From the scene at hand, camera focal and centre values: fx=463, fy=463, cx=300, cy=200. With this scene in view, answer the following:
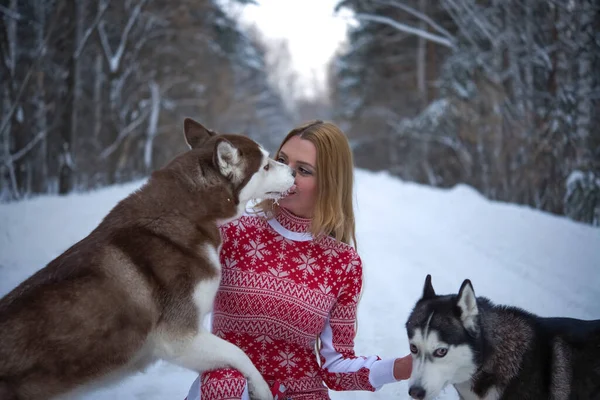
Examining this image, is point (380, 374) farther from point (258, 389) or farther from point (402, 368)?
point (258, 389)

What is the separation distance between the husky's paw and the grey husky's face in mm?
785

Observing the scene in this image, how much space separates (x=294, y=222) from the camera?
285 cm

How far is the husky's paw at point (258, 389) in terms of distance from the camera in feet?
7.89

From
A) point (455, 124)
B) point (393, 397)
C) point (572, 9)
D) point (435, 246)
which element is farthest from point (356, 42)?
point (393, 397)

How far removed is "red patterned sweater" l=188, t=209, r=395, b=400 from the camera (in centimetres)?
262

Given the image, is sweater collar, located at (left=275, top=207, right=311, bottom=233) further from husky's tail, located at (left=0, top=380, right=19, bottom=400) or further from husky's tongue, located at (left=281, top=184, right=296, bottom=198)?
husky's tail, located at (left=0, top=380, right=19, bottom=400)

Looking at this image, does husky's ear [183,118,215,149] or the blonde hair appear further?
husky's ear [183,118,215,149]

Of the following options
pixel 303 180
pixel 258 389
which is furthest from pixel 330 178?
pixel 258 389

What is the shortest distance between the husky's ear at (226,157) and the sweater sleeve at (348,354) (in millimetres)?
889

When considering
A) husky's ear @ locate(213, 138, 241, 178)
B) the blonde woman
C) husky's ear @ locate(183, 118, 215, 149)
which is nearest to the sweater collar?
the blonde woman

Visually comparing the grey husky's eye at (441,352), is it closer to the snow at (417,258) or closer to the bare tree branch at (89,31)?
the snow at (417,258)

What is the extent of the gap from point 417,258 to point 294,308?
4.85m

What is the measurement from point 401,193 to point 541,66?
4.94 metres

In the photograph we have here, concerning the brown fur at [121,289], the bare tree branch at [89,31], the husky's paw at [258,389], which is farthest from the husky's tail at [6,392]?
the bare tree branch at [89,31]
